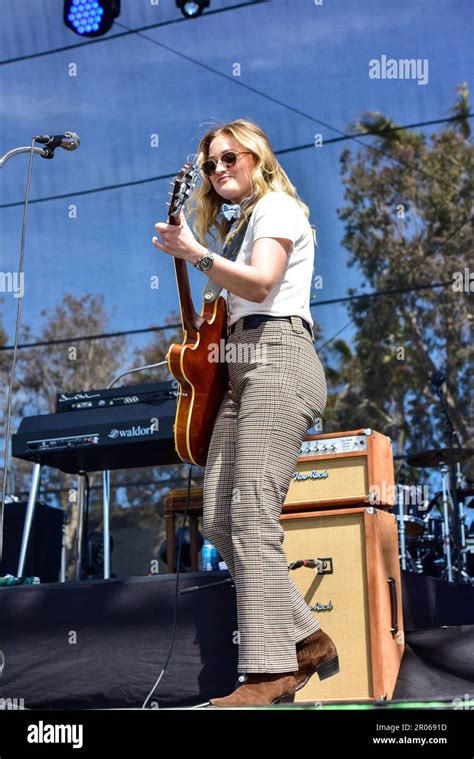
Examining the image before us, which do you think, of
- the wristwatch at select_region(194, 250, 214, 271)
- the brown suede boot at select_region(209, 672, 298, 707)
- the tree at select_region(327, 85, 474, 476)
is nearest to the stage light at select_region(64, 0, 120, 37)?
the wristwatch at select_region(194, 250, 214, 271)

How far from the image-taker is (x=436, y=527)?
23.1 ft

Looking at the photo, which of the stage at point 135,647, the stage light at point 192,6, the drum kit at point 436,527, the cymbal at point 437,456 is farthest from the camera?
the cymbal at point 437,456

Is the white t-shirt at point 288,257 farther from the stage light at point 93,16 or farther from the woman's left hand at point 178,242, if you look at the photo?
the stage light at point 93,16

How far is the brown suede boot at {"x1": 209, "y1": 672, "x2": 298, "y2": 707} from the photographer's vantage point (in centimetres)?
194

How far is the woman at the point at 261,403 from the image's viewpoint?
2.04m

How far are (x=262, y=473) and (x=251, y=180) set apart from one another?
0.72m

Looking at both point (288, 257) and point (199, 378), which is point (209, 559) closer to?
point (199, 378)

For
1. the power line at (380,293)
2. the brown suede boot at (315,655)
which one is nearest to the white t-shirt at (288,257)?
the brown suede boot at (315,655)

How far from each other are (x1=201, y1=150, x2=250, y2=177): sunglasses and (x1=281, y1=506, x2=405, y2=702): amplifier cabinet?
1027mm

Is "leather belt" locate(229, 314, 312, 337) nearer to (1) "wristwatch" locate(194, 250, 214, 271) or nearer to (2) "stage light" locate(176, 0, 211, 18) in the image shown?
(1) "wristwatch" locate(194, 250, 214, 271)

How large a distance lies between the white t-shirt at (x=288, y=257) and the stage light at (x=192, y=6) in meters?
3.35

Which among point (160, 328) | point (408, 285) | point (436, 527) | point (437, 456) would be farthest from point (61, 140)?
point (408, 285)
